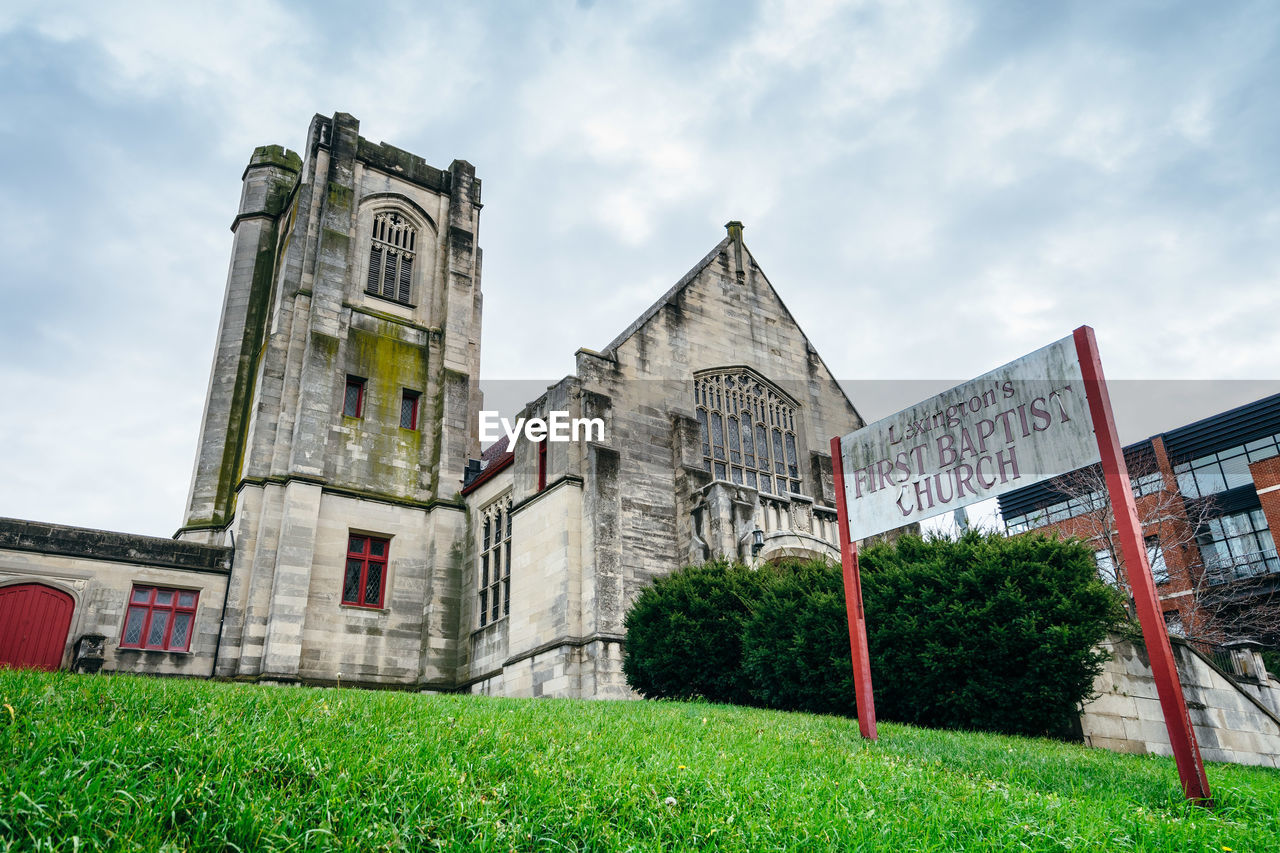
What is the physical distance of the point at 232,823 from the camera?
4141 millimetres

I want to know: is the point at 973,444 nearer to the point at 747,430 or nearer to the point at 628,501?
the point at 628,501

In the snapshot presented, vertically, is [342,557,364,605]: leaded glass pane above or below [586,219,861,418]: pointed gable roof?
below

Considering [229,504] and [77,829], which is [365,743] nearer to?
[77,829]

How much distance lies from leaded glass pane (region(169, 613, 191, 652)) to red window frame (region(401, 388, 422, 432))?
756 cm

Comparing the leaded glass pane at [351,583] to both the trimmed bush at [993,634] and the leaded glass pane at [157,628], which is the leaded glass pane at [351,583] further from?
the trimmed bush at [993,634]

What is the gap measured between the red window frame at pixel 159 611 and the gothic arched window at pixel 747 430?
42.6 ft

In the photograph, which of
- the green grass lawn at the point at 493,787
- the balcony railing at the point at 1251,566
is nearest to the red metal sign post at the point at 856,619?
the green grass lawn at the point at 493,787

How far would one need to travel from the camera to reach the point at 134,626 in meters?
19.8

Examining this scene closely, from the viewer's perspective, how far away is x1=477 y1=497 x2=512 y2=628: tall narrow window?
2119 centimetres

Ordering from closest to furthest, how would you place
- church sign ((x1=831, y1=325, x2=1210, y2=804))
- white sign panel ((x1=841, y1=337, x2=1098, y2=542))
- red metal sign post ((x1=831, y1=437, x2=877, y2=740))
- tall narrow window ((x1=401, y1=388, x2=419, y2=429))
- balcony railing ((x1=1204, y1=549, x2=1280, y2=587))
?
church sign ((x1=831, y1=325, x2=1210, y2=804)) < white sign panel ((x1=841, y1=337, x2=1098, y2=542)) < red metal sign post ((x1=831, y1=437, x2=877, y2=740)) < tall narrow window ((x1=401, y1=388, x2=419, y2=429)) < balcony railing ((x1=1204, y1=549, x2=1280, y2=587))

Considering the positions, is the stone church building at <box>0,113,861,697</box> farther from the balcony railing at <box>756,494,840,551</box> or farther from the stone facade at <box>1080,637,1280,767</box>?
the stone facade at <box>1080,637,1280,767</box>

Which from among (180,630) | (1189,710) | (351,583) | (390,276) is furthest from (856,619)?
(390,276)

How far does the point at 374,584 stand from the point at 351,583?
2.09ft

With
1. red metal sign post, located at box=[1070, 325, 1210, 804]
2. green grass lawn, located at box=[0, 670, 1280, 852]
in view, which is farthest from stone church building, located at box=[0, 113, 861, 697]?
red metal sign post, located at box=[1070, 325, 1210, 804]
